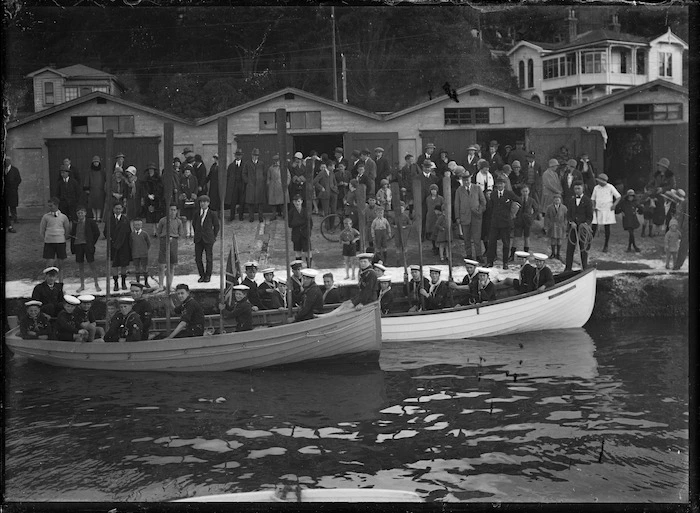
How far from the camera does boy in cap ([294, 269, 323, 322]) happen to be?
10328 mm

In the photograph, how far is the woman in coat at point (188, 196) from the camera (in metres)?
10.3

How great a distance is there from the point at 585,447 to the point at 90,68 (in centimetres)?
613

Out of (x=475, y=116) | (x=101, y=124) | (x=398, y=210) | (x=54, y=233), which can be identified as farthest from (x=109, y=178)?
(x=475, y=116)

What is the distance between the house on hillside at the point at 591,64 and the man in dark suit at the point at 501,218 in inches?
53.5

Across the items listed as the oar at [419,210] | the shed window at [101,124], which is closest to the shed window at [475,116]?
the oar at [419,210]

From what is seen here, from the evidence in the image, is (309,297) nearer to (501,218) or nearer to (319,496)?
(501,218)

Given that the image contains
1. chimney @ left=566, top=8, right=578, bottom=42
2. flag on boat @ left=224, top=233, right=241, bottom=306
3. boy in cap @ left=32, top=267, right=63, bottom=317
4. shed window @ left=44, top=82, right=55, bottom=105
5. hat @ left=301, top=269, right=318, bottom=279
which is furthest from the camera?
flag on boat @ left=224, top=233, right=241, bottom=306

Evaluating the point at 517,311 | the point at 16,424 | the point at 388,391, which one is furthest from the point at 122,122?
the point at 517,311

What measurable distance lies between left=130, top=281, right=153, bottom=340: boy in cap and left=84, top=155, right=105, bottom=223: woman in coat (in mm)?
969

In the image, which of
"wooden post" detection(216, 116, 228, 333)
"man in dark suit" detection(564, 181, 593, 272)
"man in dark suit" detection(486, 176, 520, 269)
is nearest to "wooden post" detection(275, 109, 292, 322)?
"wooden post" detection(216, 116, 228, 333)

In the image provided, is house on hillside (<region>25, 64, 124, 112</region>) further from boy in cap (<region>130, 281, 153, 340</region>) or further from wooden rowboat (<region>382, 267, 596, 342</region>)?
wooden rowboat (<region>382, 267, 596, 342</region>)

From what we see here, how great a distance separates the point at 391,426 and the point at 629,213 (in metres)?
3.56

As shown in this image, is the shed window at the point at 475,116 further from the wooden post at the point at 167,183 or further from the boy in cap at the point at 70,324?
the boy in cap at the point at 70,324

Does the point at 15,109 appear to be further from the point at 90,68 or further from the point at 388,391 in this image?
the point at 388,391
